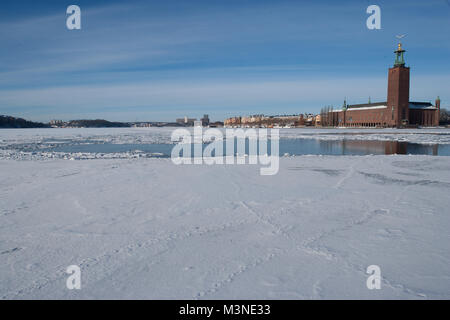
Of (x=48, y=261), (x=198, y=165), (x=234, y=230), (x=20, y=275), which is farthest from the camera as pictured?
(x=198, y=165)

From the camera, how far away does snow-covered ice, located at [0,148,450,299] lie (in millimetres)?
3156

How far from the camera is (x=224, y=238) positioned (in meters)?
4.43

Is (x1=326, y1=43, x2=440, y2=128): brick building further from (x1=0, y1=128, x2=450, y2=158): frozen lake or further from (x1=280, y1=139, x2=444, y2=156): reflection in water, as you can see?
(x1=280, y1=139, x2=444, y2=156): reflection in water

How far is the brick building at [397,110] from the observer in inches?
3356

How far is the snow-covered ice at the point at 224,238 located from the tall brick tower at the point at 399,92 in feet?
287

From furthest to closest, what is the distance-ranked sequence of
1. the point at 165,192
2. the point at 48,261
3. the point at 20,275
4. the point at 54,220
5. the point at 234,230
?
the point at 165,192 → the point at 54,220 → the point at 234,230 → the point at 48,261 → the point at 20,275

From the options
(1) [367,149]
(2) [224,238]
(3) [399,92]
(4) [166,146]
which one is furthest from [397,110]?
(2) [224,238]

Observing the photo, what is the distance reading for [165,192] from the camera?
7.29m

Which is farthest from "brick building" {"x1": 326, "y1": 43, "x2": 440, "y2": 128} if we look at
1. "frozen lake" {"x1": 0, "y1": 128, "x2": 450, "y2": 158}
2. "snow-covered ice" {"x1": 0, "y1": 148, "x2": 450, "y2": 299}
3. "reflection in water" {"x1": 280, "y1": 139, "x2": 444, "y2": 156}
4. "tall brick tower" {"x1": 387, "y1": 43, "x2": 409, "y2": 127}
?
"snow-covered ice" {"x1": 0, "y1": 148, "x2": 450, "y2": 299}

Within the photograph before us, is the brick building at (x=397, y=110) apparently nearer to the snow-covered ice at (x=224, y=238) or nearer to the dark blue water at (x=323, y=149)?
the dark blue water at (x=323, y=149)

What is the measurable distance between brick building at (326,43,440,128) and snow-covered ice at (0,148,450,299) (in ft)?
289
